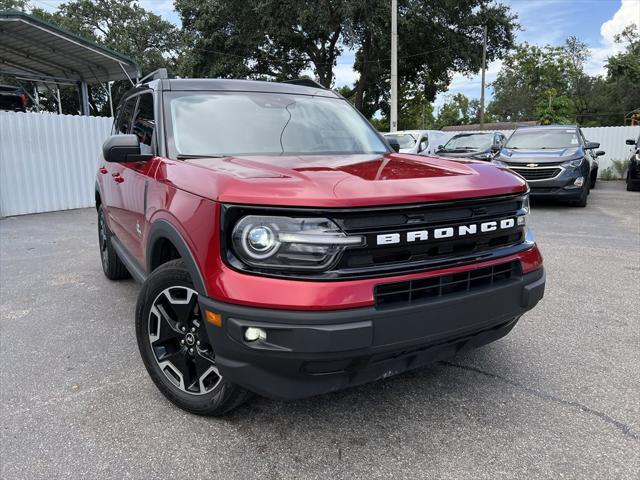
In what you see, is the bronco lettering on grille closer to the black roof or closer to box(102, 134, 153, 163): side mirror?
box(102, 134, 153, 163): side mirror

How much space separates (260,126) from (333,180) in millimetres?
1292

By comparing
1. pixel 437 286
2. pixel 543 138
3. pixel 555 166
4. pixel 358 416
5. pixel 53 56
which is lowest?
pixel 358 416

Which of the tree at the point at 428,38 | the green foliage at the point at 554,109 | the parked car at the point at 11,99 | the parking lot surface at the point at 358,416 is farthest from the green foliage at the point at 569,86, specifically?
the parking lot surface at the point at 358,416

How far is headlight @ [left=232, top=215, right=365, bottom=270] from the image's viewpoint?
6.26 feet

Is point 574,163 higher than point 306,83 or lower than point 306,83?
lower

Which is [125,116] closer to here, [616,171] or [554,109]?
[616,171]

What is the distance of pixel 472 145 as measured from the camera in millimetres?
13211

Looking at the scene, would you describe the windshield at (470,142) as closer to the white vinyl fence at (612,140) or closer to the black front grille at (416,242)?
the white vinyl fence at (612,140)

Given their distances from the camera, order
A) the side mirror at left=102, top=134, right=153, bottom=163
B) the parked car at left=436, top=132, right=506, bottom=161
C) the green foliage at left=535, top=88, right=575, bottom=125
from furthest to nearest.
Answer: the green foliage at left=535, top=88, right=575, bottom=125
the parked car at left=436, top=132, right=506, bottom=161
the side mirror at left=102, top=134, right=153, bottom=163

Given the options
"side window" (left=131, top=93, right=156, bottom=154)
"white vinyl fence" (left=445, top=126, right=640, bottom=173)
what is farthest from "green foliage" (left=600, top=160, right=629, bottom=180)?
"side window" (left=131, top=93, right=156, bottom=154)

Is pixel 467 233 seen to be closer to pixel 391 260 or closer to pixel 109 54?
pixel 391 260

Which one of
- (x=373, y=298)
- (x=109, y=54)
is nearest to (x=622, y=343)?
(x=373, y=298)

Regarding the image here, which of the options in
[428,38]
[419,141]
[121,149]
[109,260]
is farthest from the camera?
[428,38]

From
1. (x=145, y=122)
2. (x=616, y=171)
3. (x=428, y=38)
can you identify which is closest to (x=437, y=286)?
(x=145, y=122)
